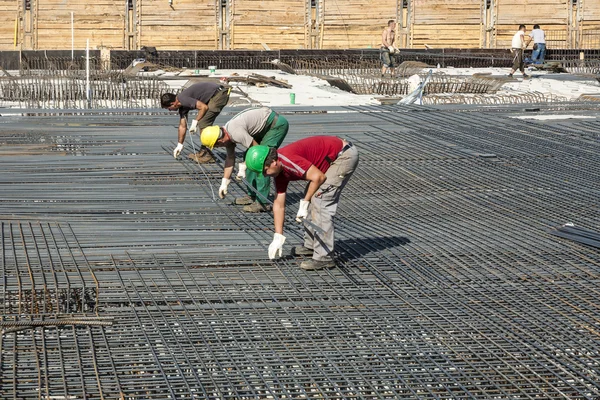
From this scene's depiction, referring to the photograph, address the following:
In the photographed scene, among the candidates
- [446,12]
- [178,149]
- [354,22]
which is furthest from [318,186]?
[446,12]

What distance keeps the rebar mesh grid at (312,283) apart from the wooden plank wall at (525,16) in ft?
66.0

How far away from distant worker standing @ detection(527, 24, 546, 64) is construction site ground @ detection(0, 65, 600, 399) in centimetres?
1368

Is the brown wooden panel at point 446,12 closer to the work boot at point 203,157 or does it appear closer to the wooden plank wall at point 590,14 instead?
the wooden plank wall at point 590,14

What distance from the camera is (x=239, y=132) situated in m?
7.91

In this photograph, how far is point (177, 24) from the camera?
28.9 meters

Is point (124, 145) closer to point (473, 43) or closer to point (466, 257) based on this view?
point (466, 257)

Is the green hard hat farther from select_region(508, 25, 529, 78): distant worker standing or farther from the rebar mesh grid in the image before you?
select_region(508, 25, 529, 78): distant worker standing

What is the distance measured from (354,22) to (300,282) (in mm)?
24390

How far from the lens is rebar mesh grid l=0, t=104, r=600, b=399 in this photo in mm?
4781

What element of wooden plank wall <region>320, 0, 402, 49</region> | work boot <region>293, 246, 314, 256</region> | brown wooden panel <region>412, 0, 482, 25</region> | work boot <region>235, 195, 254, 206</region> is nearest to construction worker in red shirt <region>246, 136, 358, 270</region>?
work boot <region>293, 246, 314, 256</region>

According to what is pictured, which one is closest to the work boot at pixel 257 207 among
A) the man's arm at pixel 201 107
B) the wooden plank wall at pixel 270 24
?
the man's arm at pixel 201 107

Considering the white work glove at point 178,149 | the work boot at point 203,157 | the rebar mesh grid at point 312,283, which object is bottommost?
the rebar mesh grid at point 312,283

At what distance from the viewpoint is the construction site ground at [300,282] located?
479 cm

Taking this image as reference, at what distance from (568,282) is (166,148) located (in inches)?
243
